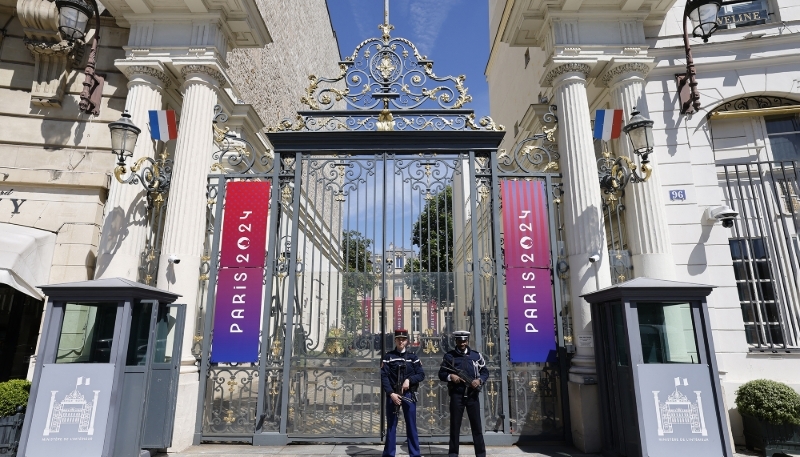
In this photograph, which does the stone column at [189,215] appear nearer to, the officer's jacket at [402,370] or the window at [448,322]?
the officer's jacket at [402,370]

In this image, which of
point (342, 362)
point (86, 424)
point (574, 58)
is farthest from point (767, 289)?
point (86, 424)

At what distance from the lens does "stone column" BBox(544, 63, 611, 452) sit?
705cm

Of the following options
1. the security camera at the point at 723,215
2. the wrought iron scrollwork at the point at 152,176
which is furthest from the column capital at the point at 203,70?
the security camera at the point at 723,215

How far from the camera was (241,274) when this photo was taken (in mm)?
7930

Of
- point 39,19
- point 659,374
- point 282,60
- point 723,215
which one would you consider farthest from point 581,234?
point 282,60

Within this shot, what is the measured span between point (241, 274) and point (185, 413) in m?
2.34

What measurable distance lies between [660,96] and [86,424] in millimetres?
10781

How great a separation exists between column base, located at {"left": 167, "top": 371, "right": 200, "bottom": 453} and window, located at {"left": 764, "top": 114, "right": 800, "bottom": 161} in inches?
448

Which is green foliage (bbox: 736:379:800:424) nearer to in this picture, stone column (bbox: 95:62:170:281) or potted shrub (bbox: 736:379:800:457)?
potted shrub (bbox: 736:379:800:457)

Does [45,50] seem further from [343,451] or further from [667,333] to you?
[667,333]

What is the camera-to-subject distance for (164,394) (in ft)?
22.1

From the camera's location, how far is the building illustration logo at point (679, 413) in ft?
18.6

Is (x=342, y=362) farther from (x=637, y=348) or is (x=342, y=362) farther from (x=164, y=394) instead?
(x=637, y=348)

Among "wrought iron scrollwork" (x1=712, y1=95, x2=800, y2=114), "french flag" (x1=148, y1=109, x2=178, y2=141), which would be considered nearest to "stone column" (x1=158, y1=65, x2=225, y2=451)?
"french flag" (x1=148, y1=109, x2=178, y2=141)
